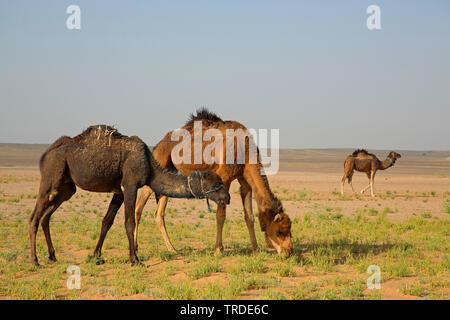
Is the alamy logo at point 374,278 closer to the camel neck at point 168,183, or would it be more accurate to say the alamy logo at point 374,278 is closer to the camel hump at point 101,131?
the camel neck at point 168,183

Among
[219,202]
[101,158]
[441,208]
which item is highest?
[101,158]

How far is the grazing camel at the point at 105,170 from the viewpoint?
28.7 ft

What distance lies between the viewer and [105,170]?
8.80 meters

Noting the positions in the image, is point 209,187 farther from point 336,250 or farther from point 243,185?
point 336,250

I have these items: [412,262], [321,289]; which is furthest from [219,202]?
[412,262]

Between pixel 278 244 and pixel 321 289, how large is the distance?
1740mm

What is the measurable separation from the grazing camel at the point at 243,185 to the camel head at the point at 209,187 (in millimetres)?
785

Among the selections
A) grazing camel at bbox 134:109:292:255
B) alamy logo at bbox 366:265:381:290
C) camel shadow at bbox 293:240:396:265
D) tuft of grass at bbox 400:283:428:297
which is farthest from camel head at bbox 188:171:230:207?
tuft of grass at bbox 400:283:428:297

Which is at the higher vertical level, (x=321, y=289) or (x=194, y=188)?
(x=194, y=188)

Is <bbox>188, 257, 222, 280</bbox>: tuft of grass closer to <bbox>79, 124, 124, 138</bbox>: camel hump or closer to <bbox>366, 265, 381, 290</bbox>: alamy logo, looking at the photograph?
<bbox>366, 265, 381, 290</bbox>: alamy logo

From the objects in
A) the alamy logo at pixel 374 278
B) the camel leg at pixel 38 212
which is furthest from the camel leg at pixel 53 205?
the alamy logo at pixel 374 278
